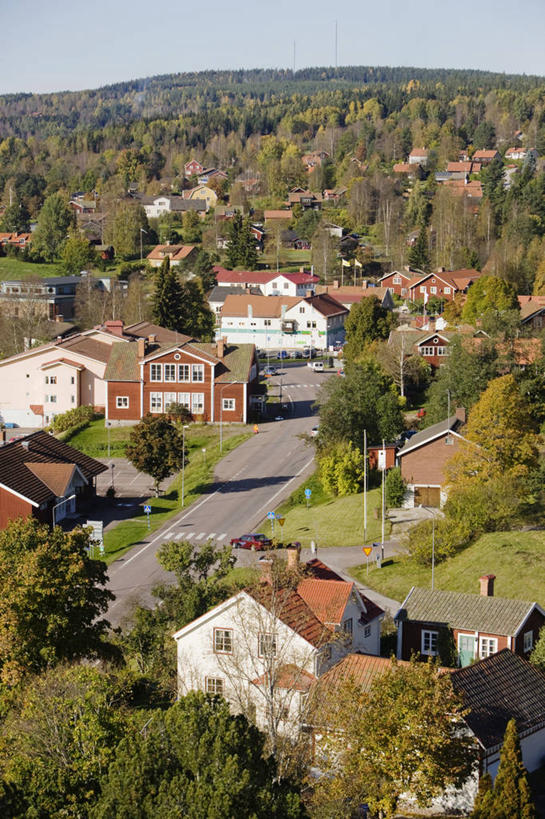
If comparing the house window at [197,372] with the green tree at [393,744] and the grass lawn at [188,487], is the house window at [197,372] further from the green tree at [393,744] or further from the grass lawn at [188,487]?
the green tree at [393,744]

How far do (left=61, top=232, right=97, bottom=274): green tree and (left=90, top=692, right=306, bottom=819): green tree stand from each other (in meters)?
97.9

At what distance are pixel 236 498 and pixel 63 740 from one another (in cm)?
2920

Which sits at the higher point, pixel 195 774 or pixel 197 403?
pixel 195 774

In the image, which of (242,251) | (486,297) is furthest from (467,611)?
(242,251)

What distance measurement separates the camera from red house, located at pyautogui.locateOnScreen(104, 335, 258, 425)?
203 feet

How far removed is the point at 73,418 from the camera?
6419 cm

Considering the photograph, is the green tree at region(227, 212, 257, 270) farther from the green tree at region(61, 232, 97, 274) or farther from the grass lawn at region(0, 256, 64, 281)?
the grass lawn at region(0, 256, 64, 281)

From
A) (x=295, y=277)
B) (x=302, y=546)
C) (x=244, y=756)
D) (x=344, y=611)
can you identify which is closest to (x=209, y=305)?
(x=295, y=277)

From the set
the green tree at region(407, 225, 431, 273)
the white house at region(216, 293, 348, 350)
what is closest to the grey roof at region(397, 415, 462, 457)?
the white house at region(216, 293, 348, 350)

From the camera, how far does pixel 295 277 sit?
102312mm

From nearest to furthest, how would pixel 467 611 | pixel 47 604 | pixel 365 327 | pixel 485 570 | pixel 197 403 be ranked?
1. pixel 47 604
2. pixel 467 611
3. pixel 485 570
4. pixel 197 403
5. pixel 365 327

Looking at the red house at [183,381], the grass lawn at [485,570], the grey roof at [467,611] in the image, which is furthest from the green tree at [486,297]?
the grey roof at [467,611]

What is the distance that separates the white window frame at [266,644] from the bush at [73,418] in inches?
1562

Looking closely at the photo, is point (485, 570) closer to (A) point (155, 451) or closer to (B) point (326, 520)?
(B) point (326, 520)
